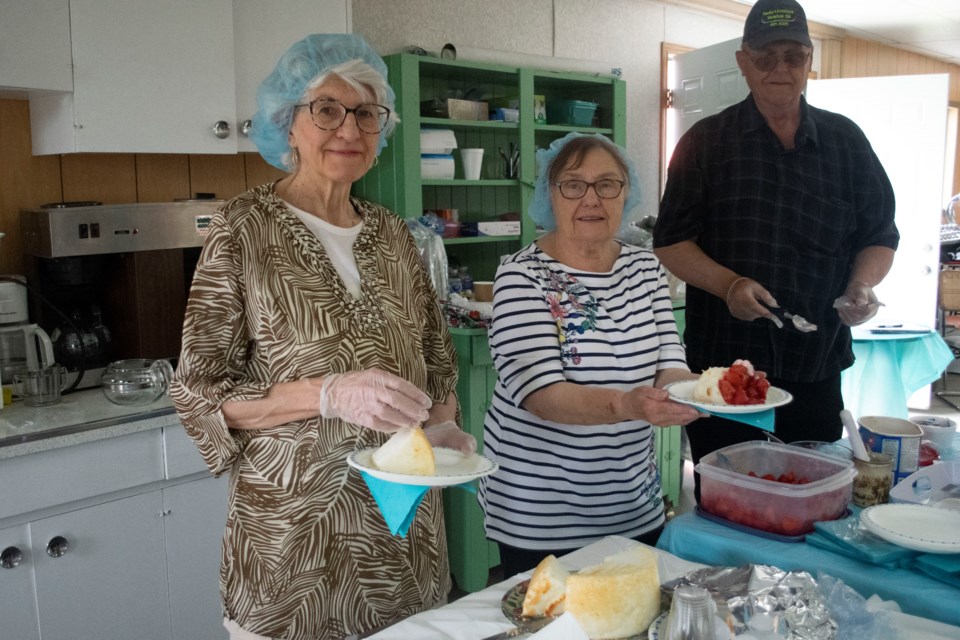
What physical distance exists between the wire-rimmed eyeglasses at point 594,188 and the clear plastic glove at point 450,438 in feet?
1.95

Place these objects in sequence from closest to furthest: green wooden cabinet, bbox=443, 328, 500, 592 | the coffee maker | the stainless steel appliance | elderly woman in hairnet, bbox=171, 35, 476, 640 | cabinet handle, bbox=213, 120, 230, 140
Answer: elderly woman in hairnet, bbox=171, 35, 476, 640 → the coffee maker → the stainless steel appliance → cabinet handle, bbox=213, 120, 230, 140 → green wooden cabinet, bbox=443, 328, 500, 592

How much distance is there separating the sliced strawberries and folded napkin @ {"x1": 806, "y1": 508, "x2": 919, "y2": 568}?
0.24 meters

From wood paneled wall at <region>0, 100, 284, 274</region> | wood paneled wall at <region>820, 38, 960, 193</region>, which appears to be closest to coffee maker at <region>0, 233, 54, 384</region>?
wood paneled wall at <region>0, 100, 284, 274</region>

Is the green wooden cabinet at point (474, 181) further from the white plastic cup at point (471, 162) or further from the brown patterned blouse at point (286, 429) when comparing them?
the brown patterned blouse at point (286, 429)

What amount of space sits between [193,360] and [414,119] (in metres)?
2.37

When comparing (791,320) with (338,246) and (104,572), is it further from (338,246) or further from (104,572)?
(104,572)

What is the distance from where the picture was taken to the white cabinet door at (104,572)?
81.8 inches

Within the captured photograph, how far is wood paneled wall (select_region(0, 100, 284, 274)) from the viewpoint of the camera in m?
2.51

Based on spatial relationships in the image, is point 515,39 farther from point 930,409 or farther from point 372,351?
point 930,409

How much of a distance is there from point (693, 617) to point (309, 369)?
708mm

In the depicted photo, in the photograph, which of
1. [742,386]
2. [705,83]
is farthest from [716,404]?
[705,83]

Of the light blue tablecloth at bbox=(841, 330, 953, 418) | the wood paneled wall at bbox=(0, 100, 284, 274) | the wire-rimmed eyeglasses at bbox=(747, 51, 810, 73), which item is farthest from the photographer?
the light blue tablecloth at bbox=(841, 330, 953, 418)

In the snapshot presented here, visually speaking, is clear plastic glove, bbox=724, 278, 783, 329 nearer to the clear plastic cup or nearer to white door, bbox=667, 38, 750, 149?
the clear plastic cup

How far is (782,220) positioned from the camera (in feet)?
7.05
